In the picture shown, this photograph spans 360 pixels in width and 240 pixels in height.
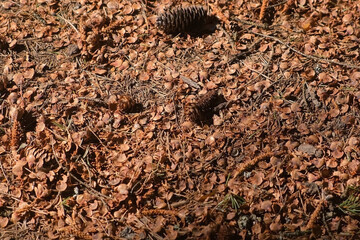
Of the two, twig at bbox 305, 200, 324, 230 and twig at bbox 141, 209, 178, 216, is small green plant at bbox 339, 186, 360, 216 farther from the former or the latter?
twig at bbox 141, 209, 178, 216

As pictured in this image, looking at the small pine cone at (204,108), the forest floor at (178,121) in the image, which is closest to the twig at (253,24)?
the forest floor at (178,121)

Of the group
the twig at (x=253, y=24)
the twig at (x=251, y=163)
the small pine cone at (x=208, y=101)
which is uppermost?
the twig at (x=253, y=24)

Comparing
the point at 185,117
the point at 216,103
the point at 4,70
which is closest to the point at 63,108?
the point at 4,70

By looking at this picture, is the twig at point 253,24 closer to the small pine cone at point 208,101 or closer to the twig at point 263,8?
the twig at point 263,8

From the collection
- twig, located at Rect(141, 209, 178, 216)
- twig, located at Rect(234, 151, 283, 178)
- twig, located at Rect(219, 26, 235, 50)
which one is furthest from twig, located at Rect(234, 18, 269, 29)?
twig, located at Rect(141, 209, 178, 216)

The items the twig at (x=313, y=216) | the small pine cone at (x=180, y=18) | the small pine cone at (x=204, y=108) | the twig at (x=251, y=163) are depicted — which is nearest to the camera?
the twig at (x=313, y=216)

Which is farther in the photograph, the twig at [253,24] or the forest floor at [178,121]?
the twig at [253,24]

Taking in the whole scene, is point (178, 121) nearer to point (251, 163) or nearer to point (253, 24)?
point (251, 163)
